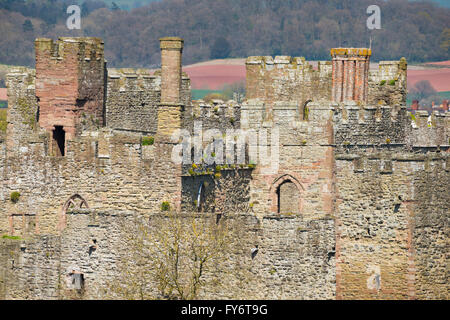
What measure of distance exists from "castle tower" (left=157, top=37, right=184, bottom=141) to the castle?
49 millimetres

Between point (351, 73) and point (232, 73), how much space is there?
68843 millimetres

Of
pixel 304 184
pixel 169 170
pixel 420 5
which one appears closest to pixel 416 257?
pixel 304 184

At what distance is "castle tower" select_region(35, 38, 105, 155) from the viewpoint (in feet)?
180

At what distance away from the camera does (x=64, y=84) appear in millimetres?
54906

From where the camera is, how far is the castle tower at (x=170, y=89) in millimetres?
52406

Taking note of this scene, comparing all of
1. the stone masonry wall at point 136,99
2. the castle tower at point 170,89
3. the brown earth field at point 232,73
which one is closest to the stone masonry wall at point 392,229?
the castle tower at point 170,89

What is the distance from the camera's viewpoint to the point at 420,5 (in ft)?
390

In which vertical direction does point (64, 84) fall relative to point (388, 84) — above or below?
below

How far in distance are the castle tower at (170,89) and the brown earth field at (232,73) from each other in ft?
187

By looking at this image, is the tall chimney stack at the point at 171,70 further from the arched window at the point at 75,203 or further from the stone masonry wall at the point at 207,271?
the stone masonry wall at the point at 207,271

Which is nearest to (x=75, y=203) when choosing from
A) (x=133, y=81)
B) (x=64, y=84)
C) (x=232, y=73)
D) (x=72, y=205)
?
(x=72, y=205)

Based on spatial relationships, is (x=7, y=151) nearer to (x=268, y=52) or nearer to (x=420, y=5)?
(x=420, y=5)

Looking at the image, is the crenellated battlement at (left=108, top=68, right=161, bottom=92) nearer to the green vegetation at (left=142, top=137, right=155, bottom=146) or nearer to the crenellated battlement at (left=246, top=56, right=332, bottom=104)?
the crenellated battlement at (left=246, top=56, right=332, bottom=104)

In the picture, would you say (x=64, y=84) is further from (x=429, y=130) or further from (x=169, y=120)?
(x=429, y=130)
